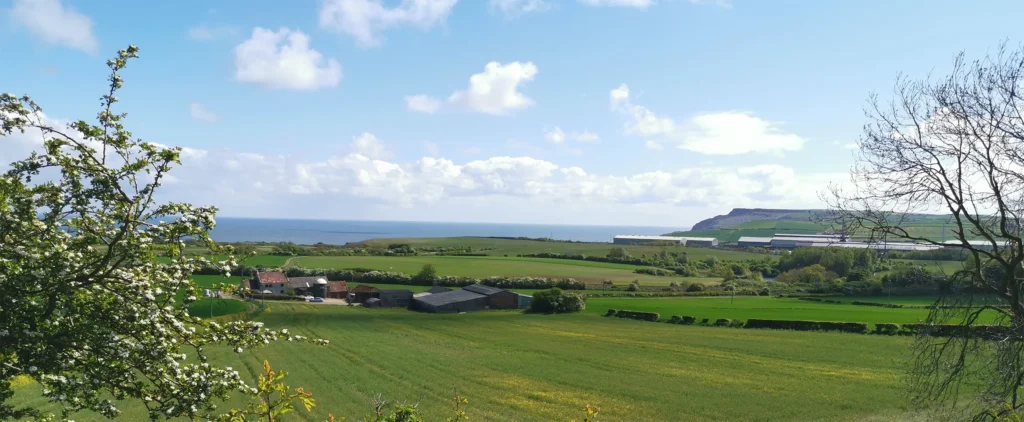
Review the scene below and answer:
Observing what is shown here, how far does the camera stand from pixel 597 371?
33688 mm

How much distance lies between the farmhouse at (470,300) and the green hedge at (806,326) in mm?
29457

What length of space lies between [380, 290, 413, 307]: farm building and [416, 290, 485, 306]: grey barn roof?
12.0 ft

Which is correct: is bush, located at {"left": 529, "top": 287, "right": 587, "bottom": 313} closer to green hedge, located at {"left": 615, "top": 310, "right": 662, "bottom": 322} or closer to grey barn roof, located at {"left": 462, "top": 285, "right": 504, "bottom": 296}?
green hedge, located at {"left": 615, "top": 310, "right": 662, "bottom": 322}

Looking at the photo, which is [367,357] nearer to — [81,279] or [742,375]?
[742,375]

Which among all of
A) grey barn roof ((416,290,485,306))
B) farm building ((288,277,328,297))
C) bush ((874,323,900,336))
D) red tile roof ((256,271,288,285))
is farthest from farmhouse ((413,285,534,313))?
bush ((874,323,900,336))

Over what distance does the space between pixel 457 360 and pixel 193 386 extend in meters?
31.5

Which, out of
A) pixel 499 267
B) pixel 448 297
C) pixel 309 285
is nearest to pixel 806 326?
pixel 448 297

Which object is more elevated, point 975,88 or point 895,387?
point 975,88

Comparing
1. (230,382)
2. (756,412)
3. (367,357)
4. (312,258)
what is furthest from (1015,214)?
(312,258)

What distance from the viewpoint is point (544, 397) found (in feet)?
89.0

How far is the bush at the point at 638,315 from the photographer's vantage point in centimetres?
6026

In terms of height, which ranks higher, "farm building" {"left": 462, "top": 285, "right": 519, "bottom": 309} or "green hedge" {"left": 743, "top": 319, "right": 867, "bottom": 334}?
"green hedge" {"left": 743, "top": 319, "right": 867, "bottom": 334}

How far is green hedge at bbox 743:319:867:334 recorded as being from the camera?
49.6m

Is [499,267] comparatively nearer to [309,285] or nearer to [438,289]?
[438,289]
